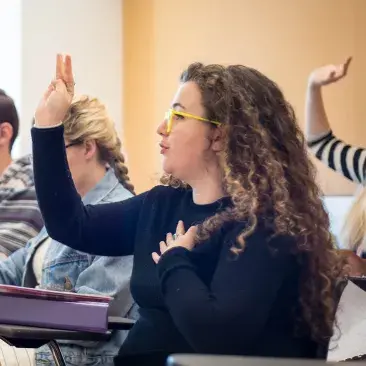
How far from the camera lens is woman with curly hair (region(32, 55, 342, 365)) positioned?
1198 millimetres

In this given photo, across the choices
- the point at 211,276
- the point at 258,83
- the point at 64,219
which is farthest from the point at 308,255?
the point at 64,219

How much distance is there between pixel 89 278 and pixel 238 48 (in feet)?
5.90

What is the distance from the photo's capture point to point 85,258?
6.04 ft

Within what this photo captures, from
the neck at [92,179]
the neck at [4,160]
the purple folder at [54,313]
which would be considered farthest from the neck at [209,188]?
the neck at [4,160]

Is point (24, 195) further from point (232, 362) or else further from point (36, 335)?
point (232, 362)

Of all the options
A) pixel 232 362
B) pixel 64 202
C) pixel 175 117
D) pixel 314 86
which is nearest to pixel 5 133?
pixel 314 86

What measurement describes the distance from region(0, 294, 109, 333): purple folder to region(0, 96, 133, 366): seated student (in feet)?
1.09

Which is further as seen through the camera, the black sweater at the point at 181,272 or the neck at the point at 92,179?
→ the neck at the point at 92,179

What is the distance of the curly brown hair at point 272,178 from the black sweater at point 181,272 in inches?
1.0

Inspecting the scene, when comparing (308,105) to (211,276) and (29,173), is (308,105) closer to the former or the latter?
(29,173)

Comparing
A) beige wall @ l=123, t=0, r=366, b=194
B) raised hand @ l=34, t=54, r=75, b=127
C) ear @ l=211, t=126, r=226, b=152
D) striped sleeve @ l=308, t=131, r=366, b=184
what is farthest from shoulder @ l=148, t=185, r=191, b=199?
beige wall @ l=123, t=0, r=366, b=194

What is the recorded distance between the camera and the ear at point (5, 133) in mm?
2707

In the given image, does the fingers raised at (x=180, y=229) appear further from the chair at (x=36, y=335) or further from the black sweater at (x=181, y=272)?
the chair at (x=36, y=335)

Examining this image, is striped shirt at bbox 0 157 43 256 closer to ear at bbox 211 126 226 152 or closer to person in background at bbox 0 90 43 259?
person in background at bbox 0 90 43 259
